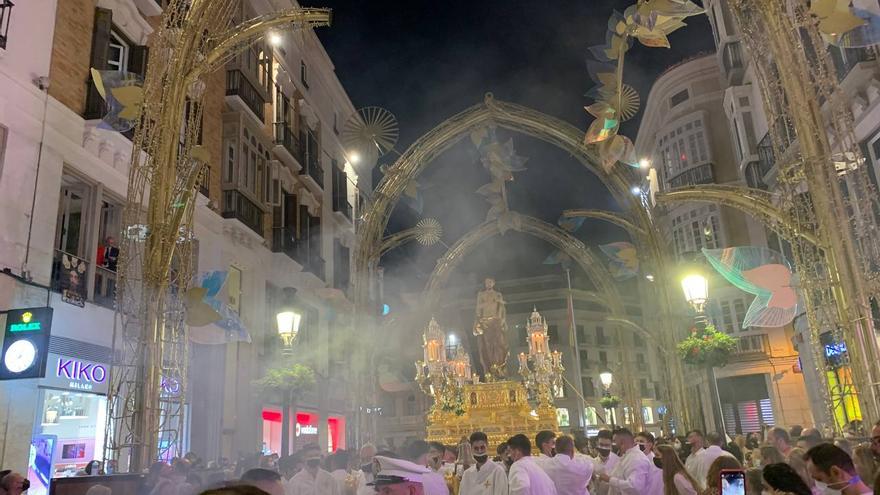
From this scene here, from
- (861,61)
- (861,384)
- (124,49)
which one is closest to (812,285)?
(861,384)

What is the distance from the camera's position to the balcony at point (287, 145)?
71.9ft

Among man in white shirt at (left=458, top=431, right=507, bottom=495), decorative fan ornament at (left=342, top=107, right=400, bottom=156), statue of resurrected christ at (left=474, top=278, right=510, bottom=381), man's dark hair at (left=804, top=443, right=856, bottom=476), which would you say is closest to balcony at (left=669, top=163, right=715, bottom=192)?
statue of resurrected christ at (left=474, top=278, right=510, bottom=381)

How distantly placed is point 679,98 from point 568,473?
31.6m

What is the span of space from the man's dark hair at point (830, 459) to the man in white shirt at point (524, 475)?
350 cm

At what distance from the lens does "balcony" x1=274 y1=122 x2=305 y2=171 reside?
21.9m

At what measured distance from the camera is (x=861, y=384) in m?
6.66

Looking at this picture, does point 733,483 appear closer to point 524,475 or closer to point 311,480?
point 524,475

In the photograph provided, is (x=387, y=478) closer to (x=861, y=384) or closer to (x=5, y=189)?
(x=861, y=384)

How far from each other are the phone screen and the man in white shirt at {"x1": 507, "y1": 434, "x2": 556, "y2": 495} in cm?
348

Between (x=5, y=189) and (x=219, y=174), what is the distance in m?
7.76

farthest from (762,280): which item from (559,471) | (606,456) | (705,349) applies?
Result: (705,349)

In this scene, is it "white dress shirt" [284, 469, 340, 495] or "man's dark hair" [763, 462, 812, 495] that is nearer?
"man's dark hair" [763, 462, 812, 495]

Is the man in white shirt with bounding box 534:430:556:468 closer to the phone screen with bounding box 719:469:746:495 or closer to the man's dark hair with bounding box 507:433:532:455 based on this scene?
the man's dark hair with bounding box 507:433:532:455

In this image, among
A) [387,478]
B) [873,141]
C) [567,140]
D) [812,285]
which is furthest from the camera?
[567,140]
